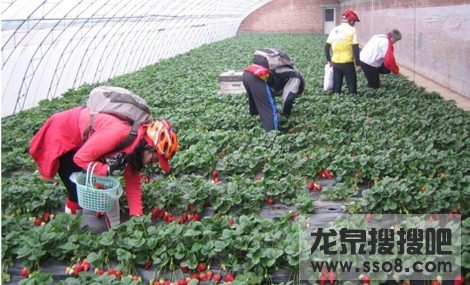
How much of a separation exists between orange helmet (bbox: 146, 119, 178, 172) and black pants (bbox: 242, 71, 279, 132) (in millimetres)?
Answer: 3380

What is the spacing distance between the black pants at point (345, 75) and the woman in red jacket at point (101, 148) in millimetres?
6014

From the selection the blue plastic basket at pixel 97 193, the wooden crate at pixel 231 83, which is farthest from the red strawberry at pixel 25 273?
the wooden crate at pixel 231 83

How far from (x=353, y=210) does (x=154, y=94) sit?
6.65m

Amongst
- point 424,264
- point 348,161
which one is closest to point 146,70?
point 348,161

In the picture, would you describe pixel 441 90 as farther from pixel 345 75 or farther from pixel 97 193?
pixel 97 193

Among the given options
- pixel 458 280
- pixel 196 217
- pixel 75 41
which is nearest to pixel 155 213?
pixel 196 217

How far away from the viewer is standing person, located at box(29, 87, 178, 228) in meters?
3.74

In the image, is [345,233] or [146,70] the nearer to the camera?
[345,233]

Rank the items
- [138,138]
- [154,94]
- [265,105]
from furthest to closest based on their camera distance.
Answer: [154,94]
[265,105]
[138,138]

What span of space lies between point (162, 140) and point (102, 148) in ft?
1.31

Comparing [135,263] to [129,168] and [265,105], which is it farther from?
[265,105]

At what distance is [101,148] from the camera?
3.71m

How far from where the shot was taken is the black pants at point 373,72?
9914mm

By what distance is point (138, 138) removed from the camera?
379 cm
